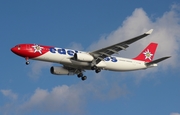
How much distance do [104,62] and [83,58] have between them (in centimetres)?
491

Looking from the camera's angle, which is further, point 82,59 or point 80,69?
point 80,69

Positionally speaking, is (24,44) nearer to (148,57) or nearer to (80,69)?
(80,69)

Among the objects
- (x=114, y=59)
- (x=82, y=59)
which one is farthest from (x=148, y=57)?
(x=82, y=59)

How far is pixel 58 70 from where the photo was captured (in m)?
78.2

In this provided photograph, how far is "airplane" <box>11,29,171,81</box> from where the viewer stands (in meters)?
70.1

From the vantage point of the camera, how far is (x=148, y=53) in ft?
276

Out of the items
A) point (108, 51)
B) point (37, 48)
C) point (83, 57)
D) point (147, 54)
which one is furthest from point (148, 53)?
point (37, 48)

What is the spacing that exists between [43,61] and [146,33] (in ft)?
53.5

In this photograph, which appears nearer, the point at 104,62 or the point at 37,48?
the point at 37,48

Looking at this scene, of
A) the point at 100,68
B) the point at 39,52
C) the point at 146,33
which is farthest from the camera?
the point at 100,68

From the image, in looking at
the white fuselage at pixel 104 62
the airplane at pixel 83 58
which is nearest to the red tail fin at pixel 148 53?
the airplane at pixel 83 58

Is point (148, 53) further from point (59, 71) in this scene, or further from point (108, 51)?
point (59, 71)

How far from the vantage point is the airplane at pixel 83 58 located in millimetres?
70062

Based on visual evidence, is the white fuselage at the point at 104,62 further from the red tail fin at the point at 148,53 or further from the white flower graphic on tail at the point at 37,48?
the red tail fin at the point at 148,53
